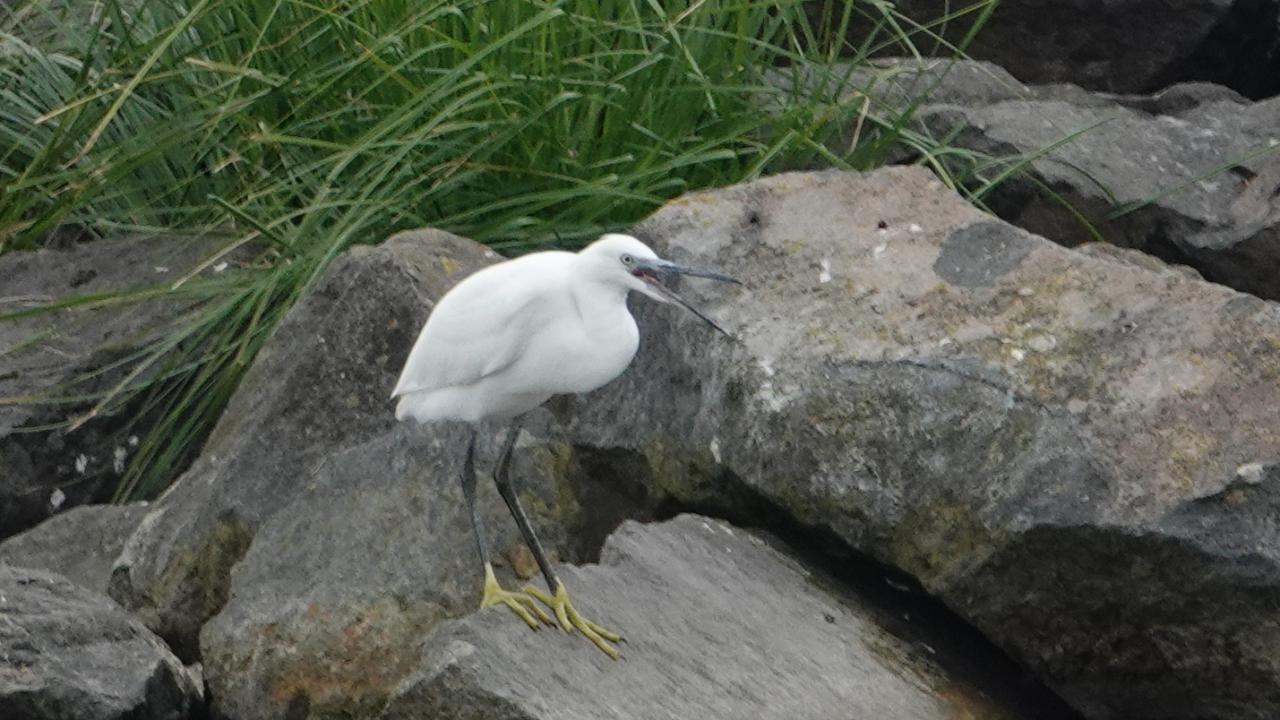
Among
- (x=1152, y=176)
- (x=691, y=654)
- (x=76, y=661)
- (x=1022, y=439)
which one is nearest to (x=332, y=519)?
(x=76, y=661)

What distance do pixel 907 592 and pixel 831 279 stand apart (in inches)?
25.1

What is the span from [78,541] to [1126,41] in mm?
3822

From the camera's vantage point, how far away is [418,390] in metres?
3.79

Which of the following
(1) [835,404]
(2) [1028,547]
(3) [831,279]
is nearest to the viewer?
(2) [1028,547]

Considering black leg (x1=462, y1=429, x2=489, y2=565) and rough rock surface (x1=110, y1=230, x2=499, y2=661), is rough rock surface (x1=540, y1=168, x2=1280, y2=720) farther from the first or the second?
rough rock surface (x1=110, y1=230, x2=499, y2=661)

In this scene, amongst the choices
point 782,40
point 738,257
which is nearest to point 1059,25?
point 782,40

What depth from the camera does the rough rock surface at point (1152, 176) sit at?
543cm

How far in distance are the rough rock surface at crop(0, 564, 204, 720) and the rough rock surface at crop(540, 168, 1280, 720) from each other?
1.03 metres

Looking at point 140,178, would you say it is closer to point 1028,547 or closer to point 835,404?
point 835,404

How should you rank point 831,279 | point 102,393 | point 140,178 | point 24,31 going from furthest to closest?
1. point 24,31
2. point 140,178
3. point 102,393
4. point 831,279

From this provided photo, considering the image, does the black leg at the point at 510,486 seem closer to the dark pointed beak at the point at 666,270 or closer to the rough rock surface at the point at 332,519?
the rough rock surface at the point at 332,519

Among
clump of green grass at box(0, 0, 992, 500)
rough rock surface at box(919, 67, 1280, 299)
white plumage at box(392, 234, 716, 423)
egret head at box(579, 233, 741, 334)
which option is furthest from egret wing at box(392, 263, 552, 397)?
rough rock surface at box(919, 67, 1280, 299)

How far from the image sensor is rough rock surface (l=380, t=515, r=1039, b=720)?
3.27 metres

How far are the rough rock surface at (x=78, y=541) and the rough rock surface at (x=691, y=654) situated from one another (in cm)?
155
